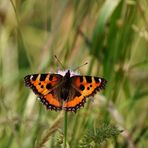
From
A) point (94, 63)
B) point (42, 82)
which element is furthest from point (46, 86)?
point (94, 63)

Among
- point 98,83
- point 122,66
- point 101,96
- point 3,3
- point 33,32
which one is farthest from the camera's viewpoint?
point 33,32

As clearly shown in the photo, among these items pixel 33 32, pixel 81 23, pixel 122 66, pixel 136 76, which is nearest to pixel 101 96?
pixel 122 66

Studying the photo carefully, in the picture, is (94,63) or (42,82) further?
(94,63)

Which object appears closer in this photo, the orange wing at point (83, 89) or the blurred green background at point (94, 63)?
the orange wing at point (83, 89)

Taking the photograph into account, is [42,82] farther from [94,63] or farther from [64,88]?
[94,63]

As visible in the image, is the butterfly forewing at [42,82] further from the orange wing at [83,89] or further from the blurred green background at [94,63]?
the blurred green background at [94,63]

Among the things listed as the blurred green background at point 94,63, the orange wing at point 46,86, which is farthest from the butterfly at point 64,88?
the blurred green background at point 94,63

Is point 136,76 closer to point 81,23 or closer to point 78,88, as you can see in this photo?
point 81,23
